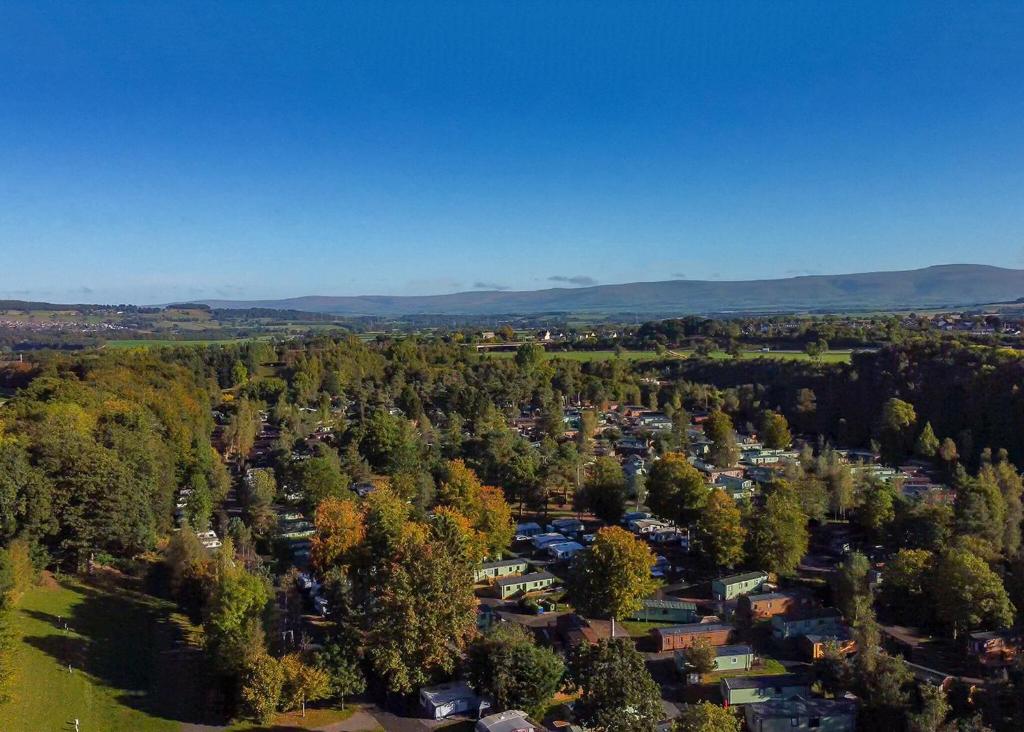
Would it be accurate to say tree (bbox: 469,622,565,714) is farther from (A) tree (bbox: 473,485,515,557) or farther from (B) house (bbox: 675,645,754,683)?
(A) tree (bbox: 473,485,515,557)

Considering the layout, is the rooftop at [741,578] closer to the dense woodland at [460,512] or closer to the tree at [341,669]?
the dense woodland at [460,512]

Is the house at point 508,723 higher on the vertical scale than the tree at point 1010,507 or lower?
lower

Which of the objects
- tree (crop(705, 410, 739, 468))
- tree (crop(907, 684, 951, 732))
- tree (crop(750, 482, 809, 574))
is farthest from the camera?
tree (crop(705, 410, 739, 468))

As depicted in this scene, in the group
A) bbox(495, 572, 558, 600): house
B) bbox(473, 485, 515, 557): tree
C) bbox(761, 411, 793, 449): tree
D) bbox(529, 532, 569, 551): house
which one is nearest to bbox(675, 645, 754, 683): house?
bbox(495, 572, 558, 600): house

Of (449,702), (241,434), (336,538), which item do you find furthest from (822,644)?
(241,434)

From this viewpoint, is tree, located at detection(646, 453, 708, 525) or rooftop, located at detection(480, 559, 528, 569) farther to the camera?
tree, located at detection(646, 453, 708, 525)

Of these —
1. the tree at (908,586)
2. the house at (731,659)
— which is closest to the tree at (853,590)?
the tree at (908,586)
